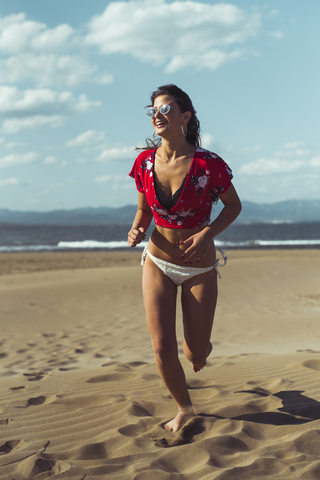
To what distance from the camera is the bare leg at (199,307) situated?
316 centimetres

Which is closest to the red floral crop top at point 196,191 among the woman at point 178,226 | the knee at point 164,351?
the woman at point 178,226

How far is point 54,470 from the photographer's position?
2.67 meters

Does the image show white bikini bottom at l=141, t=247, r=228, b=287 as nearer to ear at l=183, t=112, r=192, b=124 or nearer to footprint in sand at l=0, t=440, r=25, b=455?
ear at l=183, t=112, r=192, b=124

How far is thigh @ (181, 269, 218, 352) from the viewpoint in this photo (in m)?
3.16

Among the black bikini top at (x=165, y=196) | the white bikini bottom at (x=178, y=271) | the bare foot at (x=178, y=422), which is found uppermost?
the black bikini top at (x=165, y=196)

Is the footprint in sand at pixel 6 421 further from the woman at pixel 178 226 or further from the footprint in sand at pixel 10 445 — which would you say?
the woman at pixel 178 226

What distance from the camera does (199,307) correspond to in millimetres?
3146

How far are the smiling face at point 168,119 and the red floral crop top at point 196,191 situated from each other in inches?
A: 9.0

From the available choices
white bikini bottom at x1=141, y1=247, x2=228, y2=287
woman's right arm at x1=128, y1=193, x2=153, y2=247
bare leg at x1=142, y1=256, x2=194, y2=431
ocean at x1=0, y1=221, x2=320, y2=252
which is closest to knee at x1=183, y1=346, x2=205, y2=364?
bare leg at x1=142, y1=256, x2=194, y2=431

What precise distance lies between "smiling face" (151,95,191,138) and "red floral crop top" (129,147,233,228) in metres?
0.23

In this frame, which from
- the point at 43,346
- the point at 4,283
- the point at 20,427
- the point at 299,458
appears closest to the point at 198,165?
the point at 299,458

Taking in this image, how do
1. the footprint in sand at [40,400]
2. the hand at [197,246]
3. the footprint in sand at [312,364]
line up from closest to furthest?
the hand at [197,246], the footprint in sand at [40,400], the footprint in sand at [312,364]

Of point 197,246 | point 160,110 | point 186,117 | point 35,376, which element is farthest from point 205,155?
point 35,376

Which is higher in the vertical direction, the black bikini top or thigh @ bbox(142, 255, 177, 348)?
the black bikini top
